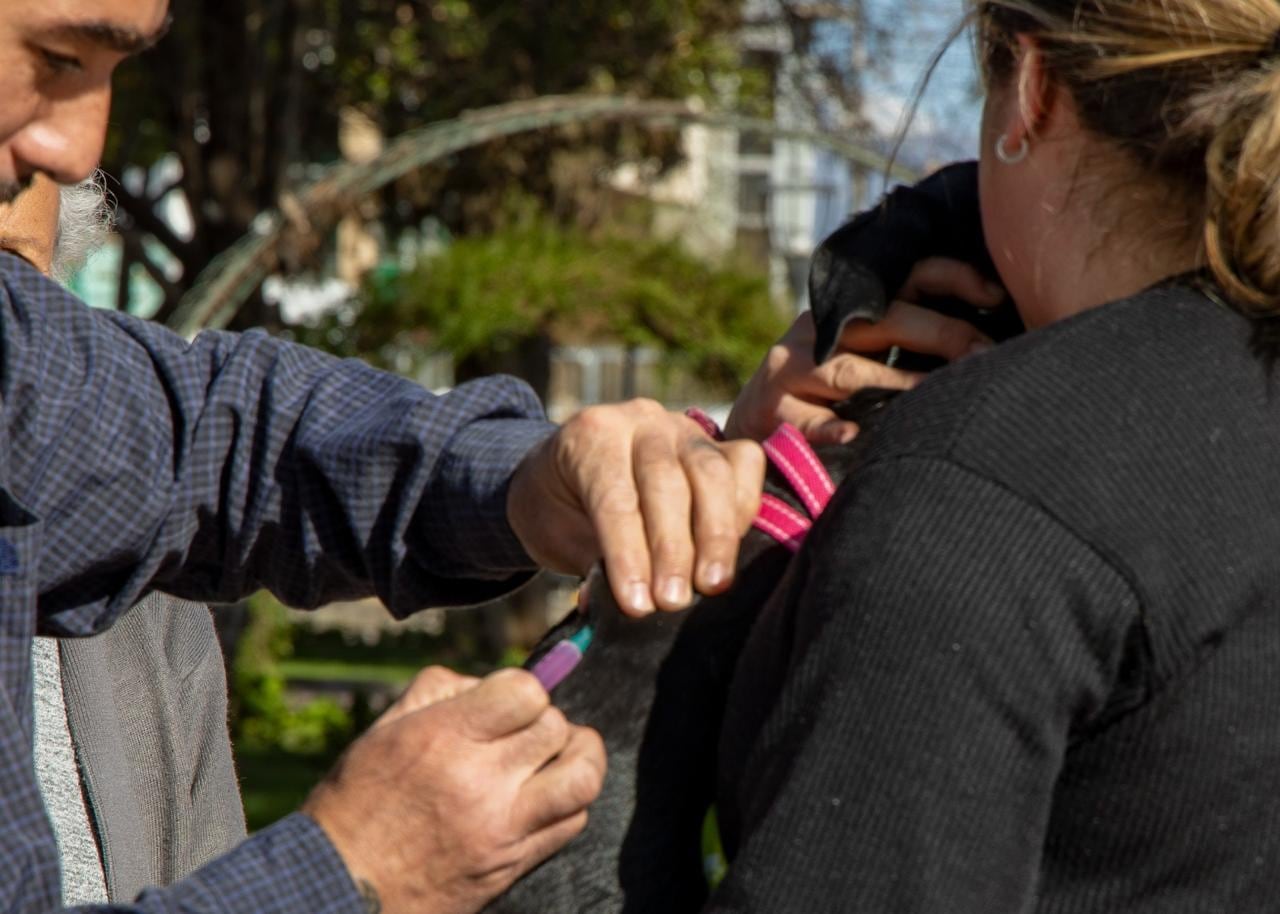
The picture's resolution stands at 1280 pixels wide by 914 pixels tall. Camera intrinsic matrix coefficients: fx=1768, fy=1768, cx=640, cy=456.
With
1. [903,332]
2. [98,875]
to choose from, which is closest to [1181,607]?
[903,332]

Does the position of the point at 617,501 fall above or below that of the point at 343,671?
above

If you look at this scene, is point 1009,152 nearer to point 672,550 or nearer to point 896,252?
point 896,252

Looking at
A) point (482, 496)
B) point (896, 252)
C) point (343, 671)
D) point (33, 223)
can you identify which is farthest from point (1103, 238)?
point (343, 671)

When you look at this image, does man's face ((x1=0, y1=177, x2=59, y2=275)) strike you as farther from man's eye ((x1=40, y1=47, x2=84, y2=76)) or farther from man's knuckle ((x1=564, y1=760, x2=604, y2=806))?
man's knuckle ((x1=564, y1=760, x2=604, y2=806))

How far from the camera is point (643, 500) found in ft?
5.23

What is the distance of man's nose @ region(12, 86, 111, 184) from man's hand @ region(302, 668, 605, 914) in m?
0.68

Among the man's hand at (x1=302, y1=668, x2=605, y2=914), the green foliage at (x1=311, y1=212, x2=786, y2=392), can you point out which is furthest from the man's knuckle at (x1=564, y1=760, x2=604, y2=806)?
the green foliage at (x1=311, y1=212, x2=786, y2=392)

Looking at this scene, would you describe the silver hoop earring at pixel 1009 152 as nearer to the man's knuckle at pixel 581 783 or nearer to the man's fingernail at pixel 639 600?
the man's fingernail at pixel 639 600

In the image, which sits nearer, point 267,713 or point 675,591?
point 675,591

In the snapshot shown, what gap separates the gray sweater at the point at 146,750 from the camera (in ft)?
7.66

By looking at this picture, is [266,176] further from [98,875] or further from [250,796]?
[98,875]

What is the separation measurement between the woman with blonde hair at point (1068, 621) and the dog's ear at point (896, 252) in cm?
33

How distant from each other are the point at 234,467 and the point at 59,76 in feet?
1.67

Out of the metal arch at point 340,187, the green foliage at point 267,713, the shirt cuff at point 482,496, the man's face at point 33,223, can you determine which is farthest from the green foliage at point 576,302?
the shirt cuff at point 482,496
